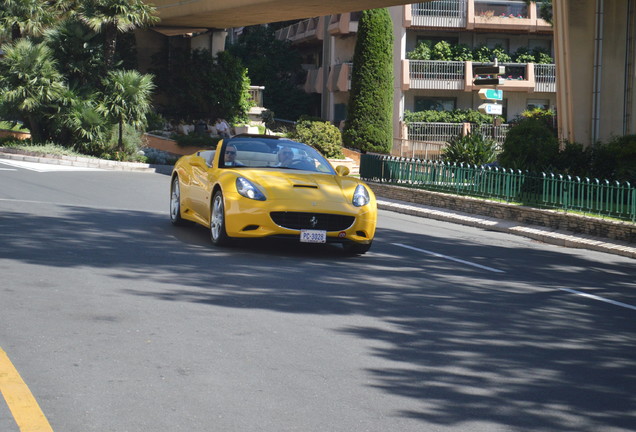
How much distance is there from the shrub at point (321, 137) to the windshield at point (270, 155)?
22.4 metres

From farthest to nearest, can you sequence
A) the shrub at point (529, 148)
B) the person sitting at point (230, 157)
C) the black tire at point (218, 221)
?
the shrub at point (529, 148) < the person sitting at point (230, 157) < the black tire at point (218, 221)

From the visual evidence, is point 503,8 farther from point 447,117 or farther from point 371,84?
point 371,84

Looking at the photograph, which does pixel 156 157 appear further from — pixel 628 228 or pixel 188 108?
pixel 628 228

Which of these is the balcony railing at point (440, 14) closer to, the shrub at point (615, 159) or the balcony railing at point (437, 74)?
the balcony railing at point (437, 74)

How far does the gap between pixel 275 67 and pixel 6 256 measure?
4647 centimetres

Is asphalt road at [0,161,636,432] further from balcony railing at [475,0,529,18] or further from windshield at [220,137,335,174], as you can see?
balcony railing at [475,0,529,18]

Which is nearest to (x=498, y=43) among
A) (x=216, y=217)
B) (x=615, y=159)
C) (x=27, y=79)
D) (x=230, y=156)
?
(x=27, y=79)

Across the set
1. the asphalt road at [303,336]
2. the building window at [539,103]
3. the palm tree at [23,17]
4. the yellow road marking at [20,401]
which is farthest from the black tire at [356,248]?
the building window at [539,103]

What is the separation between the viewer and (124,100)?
33.4m

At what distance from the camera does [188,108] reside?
44.0 m

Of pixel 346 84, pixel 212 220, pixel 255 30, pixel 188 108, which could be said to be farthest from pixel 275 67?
pixel 212 220

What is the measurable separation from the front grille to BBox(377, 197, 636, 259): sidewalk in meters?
5.54

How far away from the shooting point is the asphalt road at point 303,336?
18.0 feet

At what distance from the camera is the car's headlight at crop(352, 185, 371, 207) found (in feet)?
40.1
